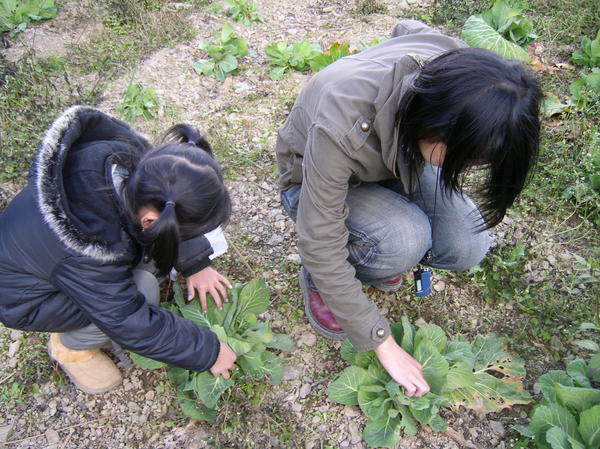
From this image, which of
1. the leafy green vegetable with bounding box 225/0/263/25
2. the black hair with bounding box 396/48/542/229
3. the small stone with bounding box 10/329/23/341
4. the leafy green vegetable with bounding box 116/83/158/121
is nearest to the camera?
the black hair with bounding box 396/48/542/229

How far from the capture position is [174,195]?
1387 mm

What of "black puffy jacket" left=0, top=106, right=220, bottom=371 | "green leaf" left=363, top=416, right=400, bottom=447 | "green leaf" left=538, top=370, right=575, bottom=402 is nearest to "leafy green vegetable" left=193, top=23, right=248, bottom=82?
"black puffy jacket" left=0, top=106, right=220, bottom=371

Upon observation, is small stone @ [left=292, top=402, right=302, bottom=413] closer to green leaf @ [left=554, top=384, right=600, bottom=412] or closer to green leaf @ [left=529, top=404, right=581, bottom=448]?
green leaf @ [left=529, top=404, right=581, bottom=448]

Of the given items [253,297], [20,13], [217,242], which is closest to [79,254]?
[253,297]

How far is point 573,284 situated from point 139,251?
2.00 m

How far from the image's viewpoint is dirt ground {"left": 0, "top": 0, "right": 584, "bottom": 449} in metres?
1.88

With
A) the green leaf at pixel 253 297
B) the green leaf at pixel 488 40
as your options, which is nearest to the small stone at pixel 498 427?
the green leaf at pixel 253 297

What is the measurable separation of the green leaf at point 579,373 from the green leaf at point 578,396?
118 mm

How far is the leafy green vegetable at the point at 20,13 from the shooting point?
387 cm

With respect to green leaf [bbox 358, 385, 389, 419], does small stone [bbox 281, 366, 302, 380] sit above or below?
below

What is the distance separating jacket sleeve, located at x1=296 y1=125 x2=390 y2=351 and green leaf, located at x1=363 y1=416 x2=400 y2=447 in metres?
0.32

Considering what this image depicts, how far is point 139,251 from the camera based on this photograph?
1.69m

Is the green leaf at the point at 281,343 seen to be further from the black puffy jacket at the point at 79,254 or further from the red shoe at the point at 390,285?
the red shoe at the point at 390,285

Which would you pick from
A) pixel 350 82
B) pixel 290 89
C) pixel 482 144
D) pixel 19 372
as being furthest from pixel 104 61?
pixel 482 144
